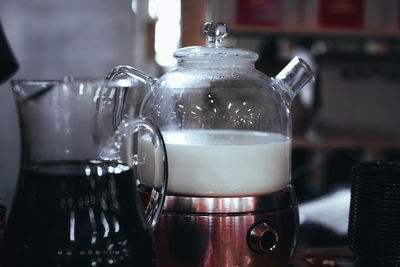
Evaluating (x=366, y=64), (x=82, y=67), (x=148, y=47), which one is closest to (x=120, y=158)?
(x=366, y=64)

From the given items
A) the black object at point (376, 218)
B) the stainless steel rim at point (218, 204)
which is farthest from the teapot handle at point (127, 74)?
the black object at point (376, 218)

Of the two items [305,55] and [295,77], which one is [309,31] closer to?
[305,55]

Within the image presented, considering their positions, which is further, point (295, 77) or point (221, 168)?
point (295, 77)

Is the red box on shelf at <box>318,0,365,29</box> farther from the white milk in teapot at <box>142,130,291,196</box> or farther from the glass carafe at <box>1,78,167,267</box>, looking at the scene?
the glass carafe at <box>1,78,167,267</box>

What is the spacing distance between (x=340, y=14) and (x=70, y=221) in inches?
79.3

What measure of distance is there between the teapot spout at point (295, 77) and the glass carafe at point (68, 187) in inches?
12.2

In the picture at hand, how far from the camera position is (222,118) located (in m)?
0.74

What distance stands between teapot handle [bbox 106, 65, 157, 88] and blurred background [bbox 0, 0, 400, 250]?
2.24ft

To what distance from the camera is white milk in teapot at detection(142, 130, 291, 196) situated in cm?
68

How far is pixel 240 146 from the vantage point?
0.69m

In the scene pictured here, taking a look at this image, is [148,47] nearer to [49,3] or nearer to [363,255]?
[49,3]

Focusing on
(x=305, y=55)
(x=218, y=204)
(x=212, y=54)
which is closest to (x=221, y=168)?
(x=218, y=204)

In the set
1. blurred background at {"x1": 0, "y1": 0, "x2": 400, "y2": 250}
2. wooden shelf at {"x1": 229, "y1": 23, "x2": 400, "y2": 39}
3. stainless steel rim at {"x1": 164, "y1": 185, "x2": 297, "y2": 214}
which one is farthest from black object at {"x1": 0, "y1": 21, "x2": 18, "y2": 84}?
stainless steel rim at {"x1": 164, "y1": 185, "x2": 297, "y2": 214}

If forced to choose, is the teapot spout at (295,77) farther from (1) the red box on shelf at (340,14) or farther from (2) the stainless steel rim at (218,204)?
(1) the red box on shelf at (340,14)
